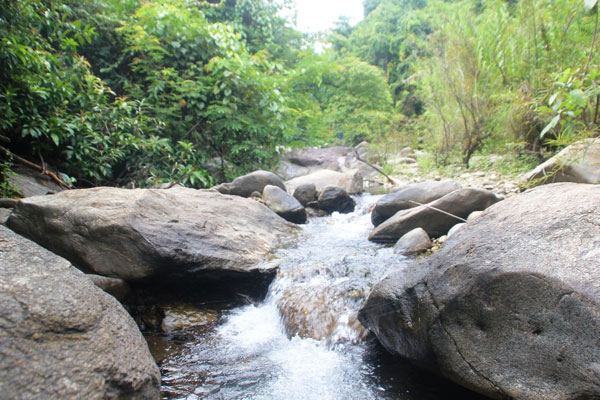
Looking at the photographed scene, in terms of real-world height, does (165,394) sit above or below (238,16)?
below

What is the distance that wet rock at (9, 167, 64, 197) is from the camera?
3.98 m

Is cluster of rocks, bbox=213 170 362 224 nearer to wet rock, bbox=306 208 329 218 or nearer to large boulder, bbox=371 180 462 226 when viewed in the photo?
wet rock, bbox=306 208 329 218

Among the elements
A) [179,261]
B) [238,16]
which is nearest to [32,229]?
[179,261]

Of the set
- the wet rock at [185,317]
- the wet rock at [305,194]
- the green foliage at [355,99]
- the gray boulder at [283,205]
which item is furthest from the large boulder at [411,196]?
the green foliage at [355,99]

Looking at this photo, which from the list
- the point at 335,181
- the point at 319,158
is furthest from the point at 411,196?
the point at 319,158

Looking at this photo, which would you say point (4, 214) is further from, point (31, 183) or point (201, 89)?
point (201, 89)

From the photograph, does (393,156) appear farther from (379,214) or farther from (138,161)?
(138,161)

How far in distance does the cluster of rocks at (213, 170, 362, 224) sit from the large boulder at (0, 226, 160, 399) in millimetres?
3949

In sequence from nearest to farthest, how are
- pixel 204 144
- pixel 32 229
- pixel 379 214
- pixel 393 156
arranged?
pixel 32 229
pixel 379 214
pixel 204 144
pixel 393 156

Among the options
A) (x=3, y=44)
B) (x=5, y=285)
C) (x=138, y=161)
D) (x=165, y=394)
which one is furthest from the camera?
(x=138, y=161)

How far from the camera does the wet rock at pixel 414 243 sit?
12.4 feet

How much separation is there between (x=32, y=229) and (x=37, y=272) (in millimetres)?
1668

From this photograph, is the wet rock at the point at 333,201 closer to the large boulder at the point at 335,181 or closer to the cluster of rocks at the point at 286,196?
the cluster of rocks at the point at 286,196

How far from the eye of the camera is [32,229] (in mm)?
2855
